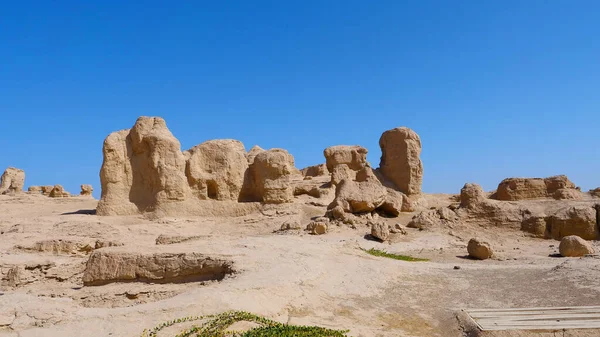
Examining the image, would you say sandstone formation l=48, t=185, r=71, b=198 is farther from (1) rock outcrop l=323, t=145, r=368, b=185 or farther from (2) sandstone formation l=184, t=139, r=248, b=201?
(1) rock outcrop l=323, t=145, r=368, b=185

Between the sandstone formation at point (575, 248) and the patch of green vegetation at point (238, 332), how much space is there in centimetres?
896

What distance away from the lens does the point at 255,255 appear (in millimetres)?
8367

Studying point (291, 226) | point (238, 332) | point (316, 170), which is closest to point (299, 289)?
point (238, 332)

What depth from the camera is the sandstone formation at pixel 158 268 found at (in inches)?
304

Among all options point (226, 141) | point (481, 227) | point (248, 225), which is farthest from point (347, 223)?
point (226, 141)

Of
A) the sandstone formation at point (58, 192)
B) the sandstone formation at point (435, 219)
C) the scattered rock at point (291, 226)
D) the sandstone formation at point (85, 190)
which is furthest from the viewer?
Answer: the sandstone formation at point (85, 190)

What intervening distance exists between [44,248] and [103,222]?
471 cm

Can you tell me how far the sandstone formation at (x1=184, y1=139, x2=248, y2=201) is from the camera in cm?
1720

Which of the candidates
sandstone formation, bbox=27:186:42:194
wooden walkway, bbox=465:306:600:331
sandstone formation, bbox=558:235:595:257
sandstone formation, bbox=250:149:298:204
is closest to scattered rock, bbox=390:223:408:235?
sandstone formation, bbox=250:149:298:204

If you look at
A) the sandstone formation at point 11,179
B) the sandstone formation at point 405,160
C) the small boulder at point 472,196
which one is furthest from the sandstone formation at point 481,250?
the sandstone formation at point 11,179

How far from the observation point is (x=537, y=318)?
602cm

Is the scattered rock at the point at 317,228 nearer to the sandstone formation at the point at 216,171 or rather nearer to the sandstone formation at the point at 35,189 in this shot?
the sandstone formation at the point at 216,171

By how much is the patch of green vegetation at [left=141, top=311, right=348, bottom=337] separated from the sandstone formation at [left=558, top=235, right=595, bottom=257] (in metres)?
8.96

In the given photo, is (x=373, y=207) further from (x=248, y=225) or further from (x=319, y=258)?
(x=319, y=258)
